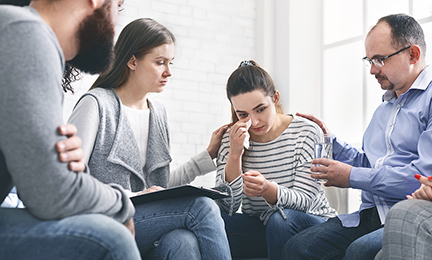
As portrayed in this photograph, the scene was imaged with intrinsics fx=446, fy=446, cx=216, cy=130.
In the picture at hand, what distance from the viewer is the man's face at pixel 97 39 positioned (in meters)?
1.11

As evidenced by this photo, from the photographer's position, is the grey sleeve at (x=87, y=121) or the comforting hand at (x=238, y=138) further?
the comforting hand at (x=238, y=138)

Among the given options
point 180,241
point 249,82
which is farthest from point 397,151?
point 180,241

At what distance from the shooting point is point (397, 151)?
188 centimetres

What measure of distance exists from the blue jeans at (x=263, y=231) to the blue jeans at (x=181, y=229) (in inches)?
17.9

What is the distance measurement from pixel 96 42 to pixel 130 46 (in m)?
0.90

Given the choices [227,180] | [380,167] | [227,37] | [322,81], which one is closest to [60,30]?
[227,180]

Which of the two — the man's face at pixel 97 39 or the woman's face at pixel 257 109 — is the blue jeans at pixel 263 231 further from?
the man's face at pixel 97 39

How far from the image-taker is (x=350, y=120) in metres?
3.85

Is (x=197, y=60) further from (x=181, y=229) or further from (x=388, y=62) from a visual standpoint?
(x=181, y=229)

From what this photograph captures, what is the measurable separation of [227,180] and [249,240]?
303 millimetres

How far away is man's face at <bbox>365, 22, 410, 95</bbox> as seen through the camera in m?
1.94

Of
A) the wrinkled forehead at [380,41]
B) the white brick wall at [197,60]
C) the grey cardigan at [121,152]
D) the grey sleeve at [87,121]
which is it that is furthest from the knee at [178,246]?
the white brick wall at [197,60]

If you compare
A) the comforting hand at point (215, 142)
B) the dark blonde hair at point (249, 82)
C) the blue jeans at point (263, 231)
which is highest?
the dark blonde hair at point (249, 82)

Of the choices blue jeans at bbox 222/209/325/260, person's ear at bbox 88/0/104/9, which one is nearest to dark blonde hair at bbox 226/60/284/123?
blue jeans at bbox 222/209/325/260
